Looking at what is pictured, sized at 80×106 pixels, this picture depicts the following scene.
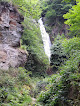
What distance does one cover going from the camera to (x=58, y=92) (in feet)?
18.1

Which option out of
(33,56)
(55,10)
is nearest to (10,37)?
(33,56)

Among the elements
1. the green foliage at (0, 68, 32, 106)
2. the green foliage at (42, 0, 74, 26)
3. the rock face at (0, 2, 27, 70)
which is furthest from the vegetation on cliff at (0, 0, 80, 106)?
the green foliage at (42, 0, 74, 26)

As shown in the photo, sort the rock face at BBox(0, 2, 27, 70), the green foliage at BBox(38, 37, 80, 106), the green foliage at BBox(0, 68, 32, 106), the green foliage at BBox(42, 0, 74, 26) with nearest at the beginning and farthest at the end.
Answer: the green foliage at BBox(38, 37, 80, 106), the green foliage at BBox(0, 68, 32, 106), the rock face at BBox(0, 2, 27, 70), the green foliage at BBox(42, 0, 74, 26)

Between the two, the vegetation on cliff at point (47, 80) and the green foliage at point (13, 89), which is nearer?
the vegetation on cliff at point (47, 80)

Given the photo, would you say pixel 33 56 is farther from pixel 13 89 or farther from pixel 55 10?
pixel 55 10

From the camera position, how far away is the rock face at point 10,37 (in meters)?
9.03

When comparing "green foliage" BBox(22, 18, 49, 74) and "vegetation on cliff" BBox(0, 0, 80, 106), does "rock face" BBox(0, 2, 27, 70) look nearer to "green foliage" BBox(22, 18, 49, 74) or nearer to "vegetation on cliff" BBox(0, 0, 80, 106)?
"vegetation on cliff" BBox(0, 0, 80, 106)

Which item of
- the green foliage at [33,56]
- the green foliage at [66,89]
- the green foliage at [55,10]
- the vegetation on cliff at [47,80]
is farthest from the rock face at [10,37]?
the green foliage at [55,10]

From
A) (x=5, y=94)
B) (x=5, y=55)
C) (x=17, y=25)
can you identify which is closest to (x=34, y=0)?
(x=17, y=25)

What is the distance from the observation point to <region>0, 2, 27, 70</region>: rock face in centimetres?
903

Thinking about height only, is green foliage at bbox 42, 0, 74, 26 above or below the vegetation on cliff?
above

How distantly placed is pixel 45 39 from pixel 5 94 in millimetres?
14255

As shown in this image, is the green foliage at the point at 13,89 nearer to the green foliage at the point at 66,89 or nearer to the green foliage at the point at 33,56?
the green foliage at the point at 66,89

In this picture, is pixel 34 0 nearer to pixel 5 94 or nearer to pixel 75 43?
pixel 75 43
